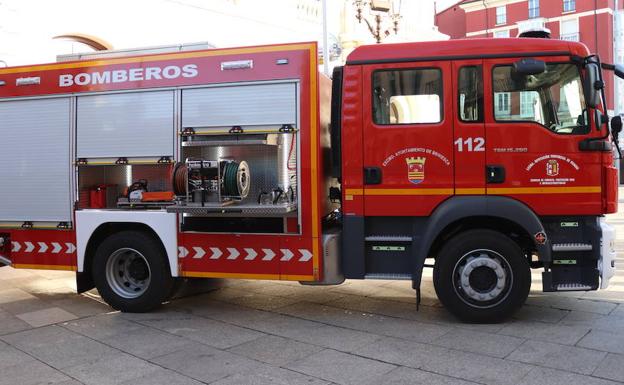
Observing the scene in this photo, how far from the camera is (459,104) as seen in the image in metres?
5.66

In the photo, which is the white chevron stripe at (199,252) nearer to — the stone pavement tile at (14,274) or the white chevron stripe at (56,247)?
the white chevron stripe at (56,247)

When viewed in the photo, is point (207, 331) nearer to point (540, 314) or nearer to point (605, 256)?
point (540, 314)

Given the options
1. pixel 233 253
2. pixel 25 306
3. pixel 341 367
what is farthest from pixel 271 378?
pixel 25 306

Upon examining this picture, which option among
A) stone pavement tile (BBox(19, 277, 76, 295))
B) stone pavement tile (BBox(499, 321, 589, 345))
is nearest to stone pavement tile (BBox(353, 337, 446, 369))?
stone pavement tile (BBox(499, 321, 589, 345))

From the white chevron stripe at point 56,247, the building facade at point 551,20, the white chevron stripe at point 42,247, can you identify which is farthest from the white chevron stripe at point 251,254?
the building facade at point 551,20

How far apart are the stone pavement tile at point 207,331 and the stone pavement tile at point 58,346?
76cm

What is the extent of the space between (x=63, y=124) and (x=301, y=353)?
3.97 m

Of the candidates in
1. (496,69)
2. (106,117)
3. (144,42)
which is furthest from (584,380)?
(144,42)

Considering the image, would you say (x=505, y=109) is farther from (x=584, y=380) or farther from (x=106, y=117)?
(x=106, y=117)

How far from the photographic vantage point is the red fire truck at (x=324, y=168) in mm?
5551

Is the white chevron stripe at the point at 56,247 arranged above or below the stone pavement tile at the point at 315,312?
above

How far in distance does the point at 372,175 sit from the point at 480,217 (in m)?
1.16

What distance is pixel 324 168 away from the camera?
612cm

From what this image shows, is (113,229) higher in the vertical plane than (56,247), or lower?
higher
